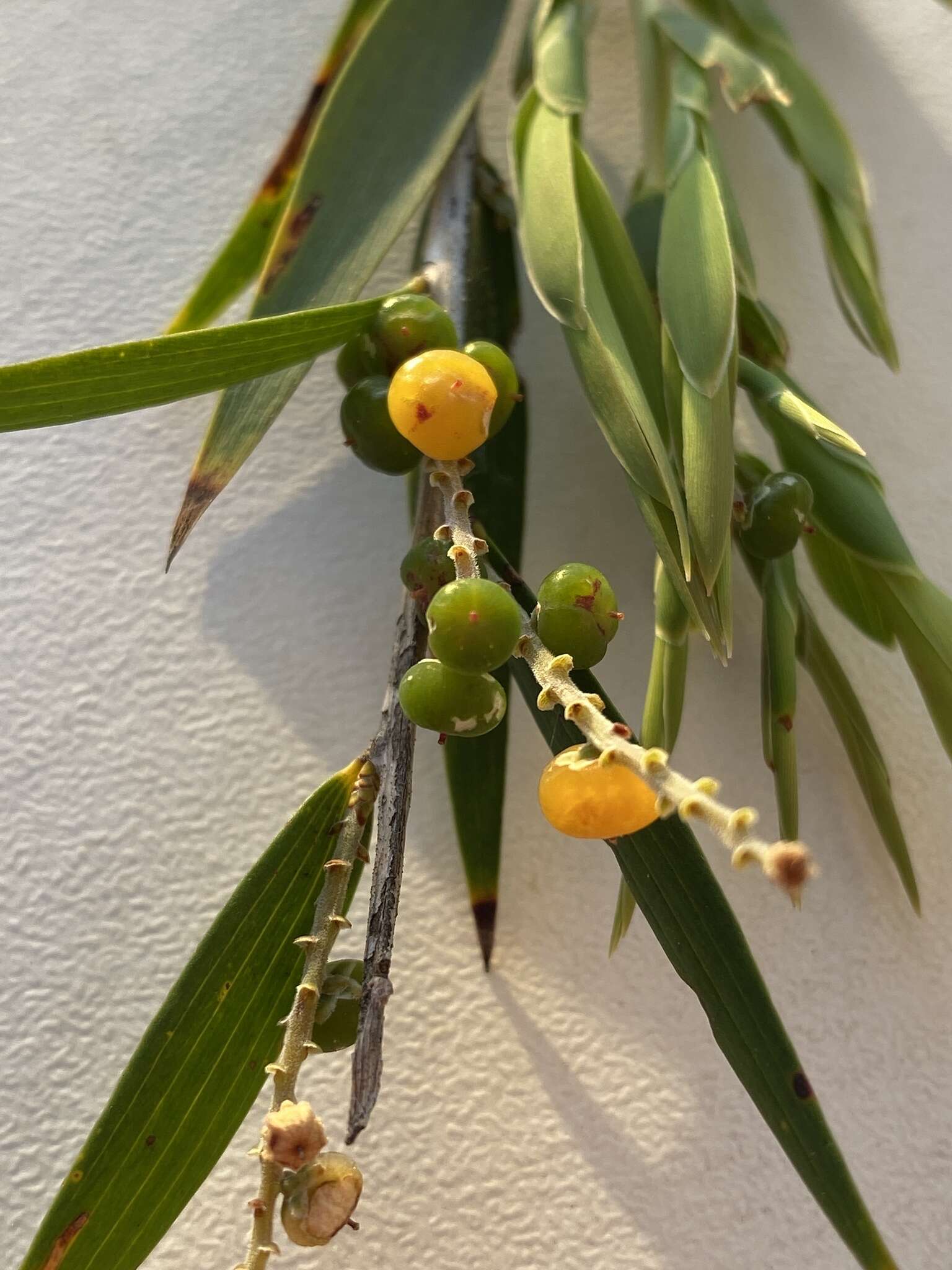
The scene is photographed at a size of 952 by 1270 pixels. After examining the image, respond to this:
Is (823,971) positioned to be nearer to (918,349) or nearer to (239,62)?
(918,349)

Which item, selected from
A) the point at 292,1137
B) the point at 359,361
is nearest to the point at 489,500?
the point at 359,361

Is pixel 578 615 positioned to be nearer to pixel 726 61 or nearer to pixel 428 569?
pixel 428 569

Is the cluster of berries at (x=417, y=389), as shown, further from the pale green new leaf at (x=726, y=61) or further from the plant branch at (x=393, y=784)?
the pale green new leaf at (x=726, y=61)

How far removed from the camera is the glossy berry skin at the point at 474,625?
0.80 feet

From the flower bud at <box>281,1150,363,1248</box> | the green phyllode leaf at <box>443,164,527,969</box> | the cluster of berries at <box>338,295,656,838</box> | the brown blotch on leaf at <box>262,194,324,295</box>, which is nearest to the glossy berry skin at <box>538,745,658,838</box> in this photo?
the cluster of berries at <box>338,295,656,838</box>

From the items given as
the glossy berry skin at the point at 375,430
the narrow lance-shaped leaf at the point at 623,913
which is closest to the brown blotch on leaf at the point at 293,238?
the glossy berry skin at the point at 375,430

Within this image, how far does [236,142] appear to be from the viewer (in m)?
0.64

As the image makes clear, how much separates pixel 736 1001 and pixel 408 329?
274 mm

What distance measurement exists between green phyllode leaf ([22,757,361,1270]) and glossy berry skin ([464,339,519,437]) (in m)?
0.14

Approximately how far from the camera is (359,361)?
385 millimetres

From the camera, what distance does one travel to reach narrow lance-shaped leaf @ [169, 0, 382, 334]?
52 centimetres

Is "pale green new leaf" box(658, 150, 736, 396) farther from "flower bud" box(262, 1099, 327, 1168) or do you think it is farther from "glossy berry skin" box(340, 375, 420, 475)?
"flower bud" box(262, 1099, 327, 1168)

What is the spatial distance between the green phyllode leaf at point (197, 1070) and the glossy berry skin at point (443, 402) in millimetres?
121

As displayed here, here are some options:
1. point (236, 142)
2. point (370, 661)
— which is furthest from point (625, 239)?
point (236, 142)
